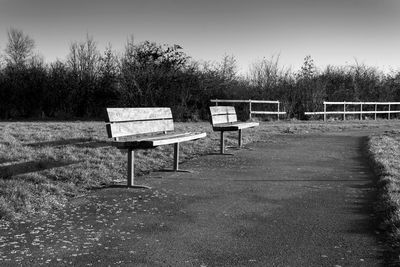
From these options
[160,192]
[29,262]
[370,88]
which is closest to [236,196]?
[160,192]

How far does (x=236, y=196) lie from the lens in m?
5.87

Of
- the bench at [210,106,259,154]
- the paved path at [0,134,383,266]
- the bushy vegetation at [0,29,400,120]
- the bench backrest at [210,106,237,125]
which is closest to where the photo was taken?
the paved path at [0,134,383,266]

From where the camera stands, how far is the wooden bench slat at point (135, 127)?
21.5 ft

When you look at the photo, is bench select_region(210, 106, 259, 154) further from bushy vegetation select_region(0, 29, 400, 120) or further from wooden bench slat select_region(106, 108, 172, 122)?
bushy vegetation select_region(0, 29, 400, 120)

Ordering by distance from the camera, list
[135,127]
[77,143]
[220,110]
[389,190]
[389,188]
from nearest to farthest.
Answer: [389,190] → [389,188] → [135,127] → [77,143] → [220,110]

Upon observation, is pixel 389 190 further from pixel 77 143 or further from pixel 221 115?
pixel 77 143

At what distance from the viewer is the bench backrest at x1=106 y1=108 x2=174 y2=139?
6562 millimetres

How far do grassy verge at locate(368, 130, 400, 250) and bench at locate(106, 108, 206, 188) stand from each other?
2900mm

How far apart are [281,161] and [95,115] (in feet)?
50.4

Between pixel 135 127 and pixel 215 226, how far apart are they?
10.3 feet

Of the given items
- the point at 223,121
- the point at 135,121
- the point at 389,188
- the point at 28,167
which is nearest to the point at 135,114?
the point at 135,121

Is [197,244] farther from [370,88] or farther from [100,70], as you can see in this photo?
[370,88]

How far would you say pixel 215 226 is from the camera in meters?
4.54

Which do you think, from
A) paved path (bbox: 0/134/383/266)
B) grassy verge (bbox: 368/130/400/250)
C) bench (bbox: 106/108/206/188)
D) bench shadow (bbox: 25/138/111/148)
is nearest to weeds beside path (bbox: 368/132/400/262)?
grassy verge (bbox: 368/130/400/250)
